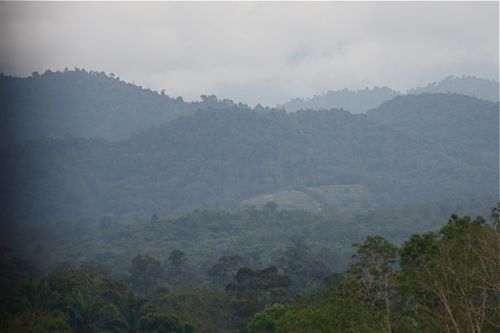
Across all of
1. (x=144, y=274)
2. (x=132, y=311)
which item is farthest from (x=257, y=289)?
(x=144, y=274)

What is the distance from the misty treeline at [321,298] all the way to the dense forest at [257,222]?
9 centimetres

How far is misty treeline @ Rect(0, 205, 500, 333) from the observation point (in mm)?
24453

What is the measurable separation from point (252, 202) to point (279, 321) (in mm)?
109284

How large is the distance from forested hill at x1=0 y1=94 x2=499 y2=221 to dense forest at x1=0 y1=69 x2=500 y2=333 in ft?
1.28

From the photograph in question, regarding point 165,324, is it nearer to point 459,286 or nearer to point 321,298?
point 321,298

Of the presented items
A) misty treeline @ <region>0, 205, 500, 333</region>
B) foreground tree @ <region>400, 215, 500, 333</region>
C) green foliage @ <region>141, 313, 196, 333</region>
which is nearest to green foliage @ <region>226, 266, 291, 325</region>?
misty treeline @ <region>0, 205, 500, 333</region>

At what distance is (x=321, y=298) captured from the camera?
36.8 m

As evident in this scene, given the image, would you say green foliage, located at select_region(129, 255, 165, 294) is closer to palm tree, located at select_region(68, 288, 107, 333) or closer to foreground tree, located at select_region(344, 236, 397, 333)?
palm tree, located at select_region(68, 288, 107, 333)

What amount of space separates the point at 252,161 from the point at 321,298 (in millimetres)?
123148

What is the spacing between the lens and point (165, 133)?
169750mm

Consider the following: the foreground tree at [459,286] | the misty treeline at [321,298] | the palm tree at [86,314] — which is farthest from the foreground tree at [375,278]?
the palm tree at [86,314]

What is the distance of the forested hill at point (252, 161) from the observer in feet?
486

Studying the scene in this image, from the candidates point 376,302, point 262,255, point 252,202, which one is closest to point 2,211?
point 376,302

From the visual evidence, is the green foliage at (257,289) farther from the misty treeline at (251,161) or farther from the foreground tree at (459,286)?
the misty treeline at (251,161)
